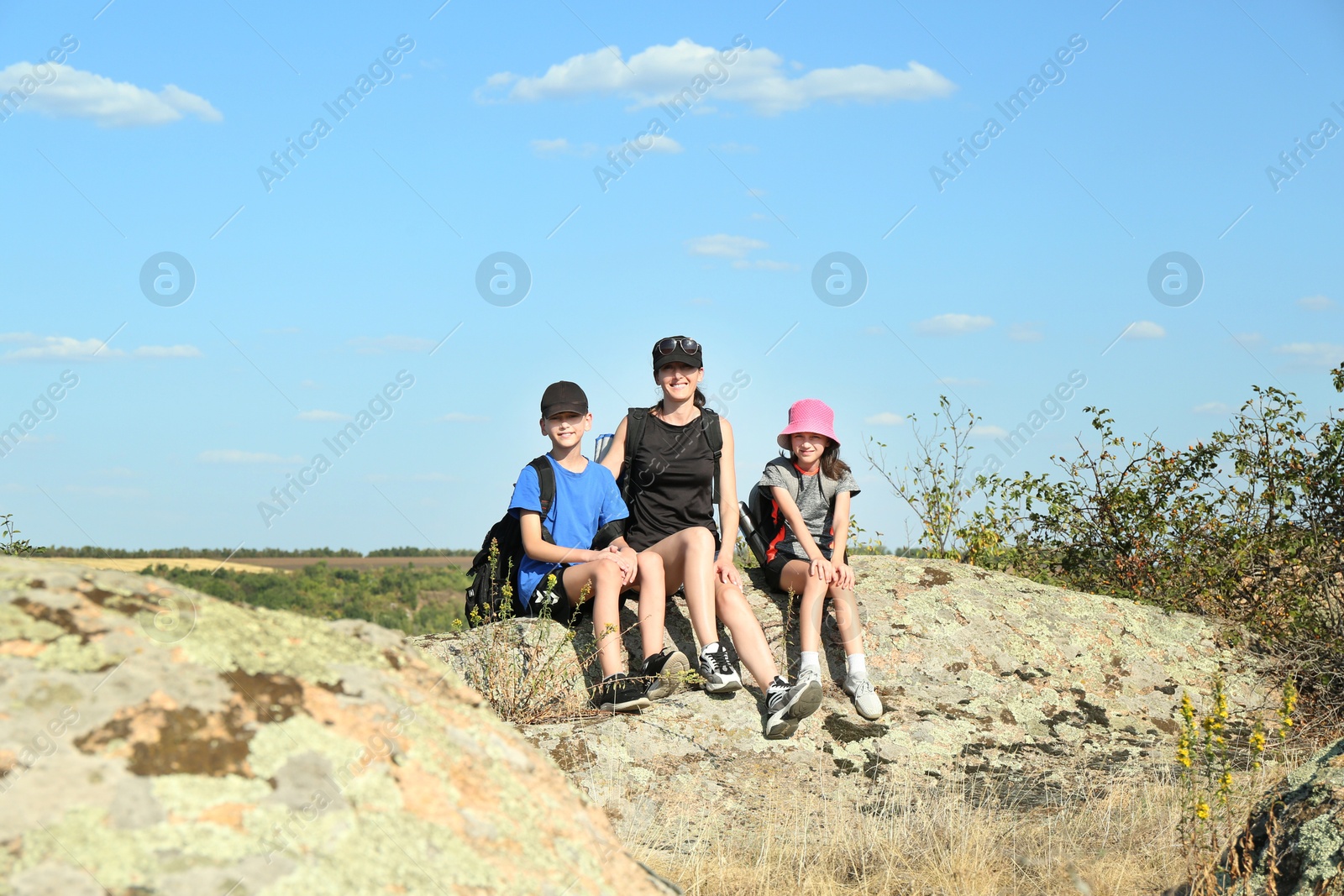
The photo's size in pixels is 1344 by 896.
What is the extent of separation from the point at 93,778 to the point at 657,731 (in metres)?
3.88

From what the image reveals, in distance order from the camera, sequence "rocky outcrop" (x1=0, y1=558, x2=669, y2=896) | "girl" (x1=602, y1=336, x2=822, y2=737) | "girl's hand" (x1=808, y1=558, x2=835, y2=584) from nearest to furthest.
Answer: "rocky outcrop" (x1=0, y1=558, x2=669, y2=896)
"girl" (x1=602, y1=336, x2=822, y2=737)
"girl's hand" (x1=808, y1=558, x2=835, y2=584)

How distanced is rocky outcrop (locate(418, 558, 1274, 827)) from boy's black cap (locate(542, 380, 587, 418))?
52.7 inches

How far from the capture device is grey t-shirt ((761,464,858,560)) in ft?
22.9

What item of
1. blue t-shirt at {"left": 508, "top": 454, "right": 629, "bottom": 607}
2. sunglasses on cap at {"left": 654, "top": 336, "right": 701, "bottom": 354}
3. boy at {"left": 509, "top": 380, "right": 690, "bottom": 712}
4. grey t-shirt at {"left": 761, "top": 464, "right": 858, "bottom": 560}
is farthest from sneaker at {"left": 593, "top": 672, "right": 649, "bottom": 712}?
sunglasses on cap at {"left": 654, "top": 336, "right": 701, "bottom": 354}

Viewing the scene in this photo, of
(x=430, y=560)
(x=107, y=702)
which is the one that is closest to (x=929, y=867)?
(x=107, y=702)

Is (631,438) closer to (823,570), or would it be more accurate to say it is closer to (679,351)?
(679,351)

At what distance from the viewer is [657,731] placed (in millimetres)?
5715

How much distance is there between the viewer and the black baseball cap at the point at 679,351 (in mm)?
6691

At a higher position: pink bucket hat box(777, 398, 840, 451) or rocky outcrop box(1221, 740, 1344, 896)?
pink bucket hat box(777, 398, 840, 451)

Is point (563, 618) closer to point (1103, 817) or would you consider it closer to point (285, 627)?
point (1103, 817)

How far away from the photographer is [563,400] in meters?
6.43

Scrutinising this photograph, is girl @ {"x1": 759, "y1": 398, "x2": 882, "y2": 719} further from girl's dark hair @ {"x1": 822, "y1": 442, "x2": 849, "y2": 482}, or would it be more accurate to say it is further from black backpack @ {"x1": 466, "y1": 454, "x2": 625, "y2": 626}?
black backpack @ {"x1": 466, "y1": 454, "x2": 625, "y2": 626}

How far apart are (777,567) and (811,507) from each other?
1.47ft

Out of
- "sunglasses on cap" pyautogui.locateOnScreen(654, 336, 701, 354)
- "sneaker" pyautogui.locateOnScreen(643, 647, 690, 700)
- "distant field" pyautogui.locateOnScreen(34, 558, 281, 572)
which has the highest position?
"sunglasses on cap" pyautogui.locateOnScreen(654, 336, 701, 354)
